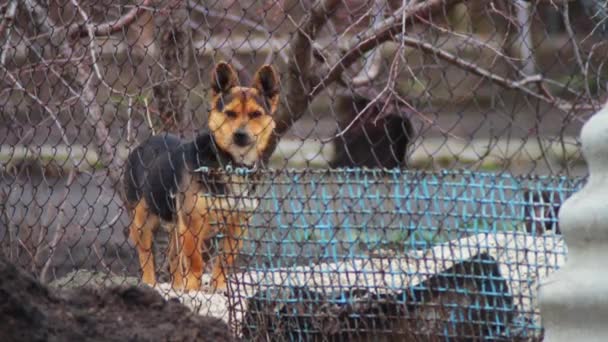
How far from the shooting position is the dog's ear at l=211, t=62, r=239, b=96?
20.9 feet

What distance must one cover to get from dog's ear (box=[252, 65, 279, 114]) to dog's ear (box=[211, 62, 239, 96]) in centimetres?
12

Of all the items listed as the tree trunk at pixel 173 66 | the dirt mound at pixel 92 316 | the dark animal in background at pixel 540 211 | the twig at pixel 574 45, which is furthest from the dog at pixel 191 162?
the dirt mound at pixel 92 316

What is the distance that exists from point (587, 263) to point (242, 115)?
4.30 m

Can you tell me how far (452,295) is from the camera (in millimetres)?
4410

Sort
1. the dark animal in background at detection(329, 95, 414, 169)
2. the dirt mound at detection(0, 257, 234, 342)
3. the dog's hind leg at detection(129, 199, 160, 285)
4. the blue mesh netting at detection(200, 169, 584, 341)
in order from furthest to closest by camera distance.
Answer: the dark animal in background at detection(329, 95, 414, 169) → the dog's hind leg at detection(129, 199, 160, 285) → the blue mesh netting at detection(200, 169, 584, 341) → the dirt mound at detection(0, 257, 234, 342)

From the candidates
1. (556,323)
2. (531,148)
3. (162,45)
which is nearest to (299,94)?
(162,45)

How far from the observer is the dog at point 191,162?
20.1ft

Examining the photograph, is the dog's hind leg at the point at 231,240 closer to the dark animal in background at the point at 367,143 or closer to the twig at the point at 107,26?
the twig at the point at 107,26

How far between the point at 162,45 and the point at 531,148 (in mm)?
5550

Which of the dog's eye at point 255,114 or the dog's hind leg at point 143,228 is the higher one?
the dog's eye at point 255,114

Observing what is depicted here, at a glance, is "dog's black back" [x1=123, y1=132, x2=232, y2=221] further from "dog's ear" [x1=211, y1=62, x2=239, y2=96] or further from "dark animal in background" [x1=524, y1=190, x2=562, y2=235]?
"dark animal in background" [x1=524, y1=190, x2=562, y2=235]

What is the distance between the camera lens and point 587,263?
2.47m

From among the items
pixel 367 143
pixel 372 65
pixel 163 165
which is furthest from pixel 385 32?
pixel 367 143

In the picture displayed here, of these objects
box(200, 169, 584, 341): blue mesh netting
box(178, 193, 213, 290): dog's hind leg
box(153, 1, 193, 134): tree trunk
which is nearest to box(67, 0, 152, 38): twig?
box(153, 1, 193, 134): tree trunk
